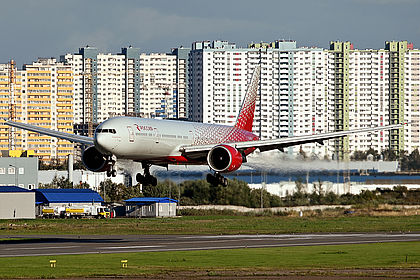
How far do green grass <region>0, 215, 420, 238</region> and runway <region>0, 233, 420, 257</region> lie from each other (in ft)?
33.6


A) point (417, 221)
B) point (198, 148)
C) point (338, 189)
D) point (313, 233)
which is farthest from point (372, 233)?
point (198, 148)

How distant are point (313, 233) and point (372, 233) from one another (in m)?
7.72

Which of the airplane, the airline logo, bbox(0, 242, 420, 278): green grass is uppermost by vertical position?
the airline logo

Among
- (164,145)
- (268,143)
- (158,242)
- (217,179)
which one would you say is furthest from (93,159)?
(158,242)

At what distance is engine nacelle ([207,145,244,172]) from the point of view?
8444 cm

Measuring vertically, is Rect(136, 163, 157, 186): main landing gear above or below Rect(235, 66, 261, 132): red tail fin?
below

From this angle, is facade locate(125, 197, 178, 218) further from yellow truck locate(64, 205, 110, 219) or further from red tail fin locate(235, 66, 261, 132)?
red tail fin locate(235, 66, 261, 132)

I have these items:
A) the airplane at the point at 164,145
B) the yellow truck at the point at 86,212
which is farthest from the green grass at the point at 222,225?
the airplane at the point at 164,145

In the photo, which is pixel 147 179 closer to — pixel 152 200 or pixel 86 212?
pixel 152 200

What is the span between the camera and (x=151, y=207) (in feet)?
550

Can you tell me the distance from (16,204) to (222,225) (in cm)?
4472

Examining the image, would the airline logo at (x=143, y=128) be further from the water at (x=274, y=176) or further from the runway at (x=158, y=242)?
the water at (x=274, y=176)

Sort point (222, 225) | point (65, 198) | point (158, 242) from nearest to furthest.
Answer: point (158, 242) → point (222, 225) → point (65, 198)

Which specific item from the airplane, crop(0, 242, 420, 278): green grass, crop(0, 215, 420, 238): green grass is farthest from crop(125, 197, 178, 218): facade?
crop(0, 242, 420, 278): green grass
